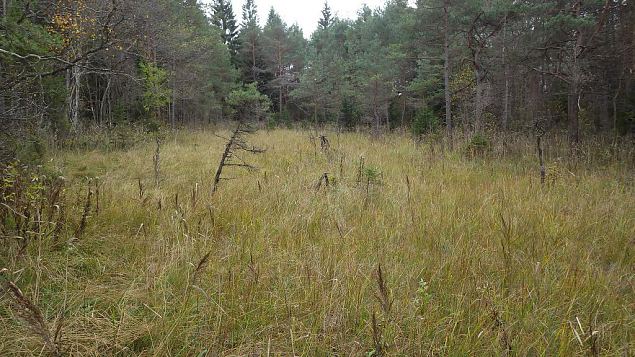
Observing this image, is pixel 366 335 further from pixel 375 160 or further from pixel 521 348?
pixel 375 160

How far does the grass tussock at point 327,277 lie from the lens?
1504mm

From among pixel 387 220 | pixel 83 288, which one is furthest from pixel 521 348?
pixel 83 288

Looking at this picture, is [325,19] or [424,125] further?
[325,19]

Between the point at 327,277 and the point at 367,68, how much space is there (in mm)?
25618

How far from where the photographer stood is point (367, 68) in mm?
25625

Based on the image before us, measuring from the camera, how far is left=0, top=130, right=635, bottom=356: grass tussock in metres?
1.50

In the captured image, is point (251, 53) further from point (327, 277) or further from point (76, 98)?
point (327, 277)

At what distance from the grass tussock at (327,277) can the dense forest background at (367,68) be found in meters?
1.40

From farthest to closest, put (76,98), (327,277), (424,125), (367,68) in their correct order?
(367,68), (424,125), (76,98), (327,277)

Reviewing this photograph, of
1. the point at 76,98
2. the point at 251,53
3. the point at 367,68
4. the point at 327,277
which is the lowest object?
the point at 327,277

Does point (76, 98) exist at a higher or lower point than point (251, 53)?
lower

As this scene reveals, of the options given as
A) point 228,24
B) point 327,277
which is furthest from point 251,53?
point 327,277

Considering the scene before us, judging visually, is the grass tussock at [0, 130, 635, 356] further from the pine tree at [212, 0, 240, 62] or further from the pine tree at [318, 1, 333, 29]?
the pine tree at [318, 1, 333, 29]

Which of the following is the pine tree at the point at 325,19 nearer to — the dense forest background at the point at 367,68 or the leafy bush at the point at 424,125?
the dense forest background at the point at 367,68
